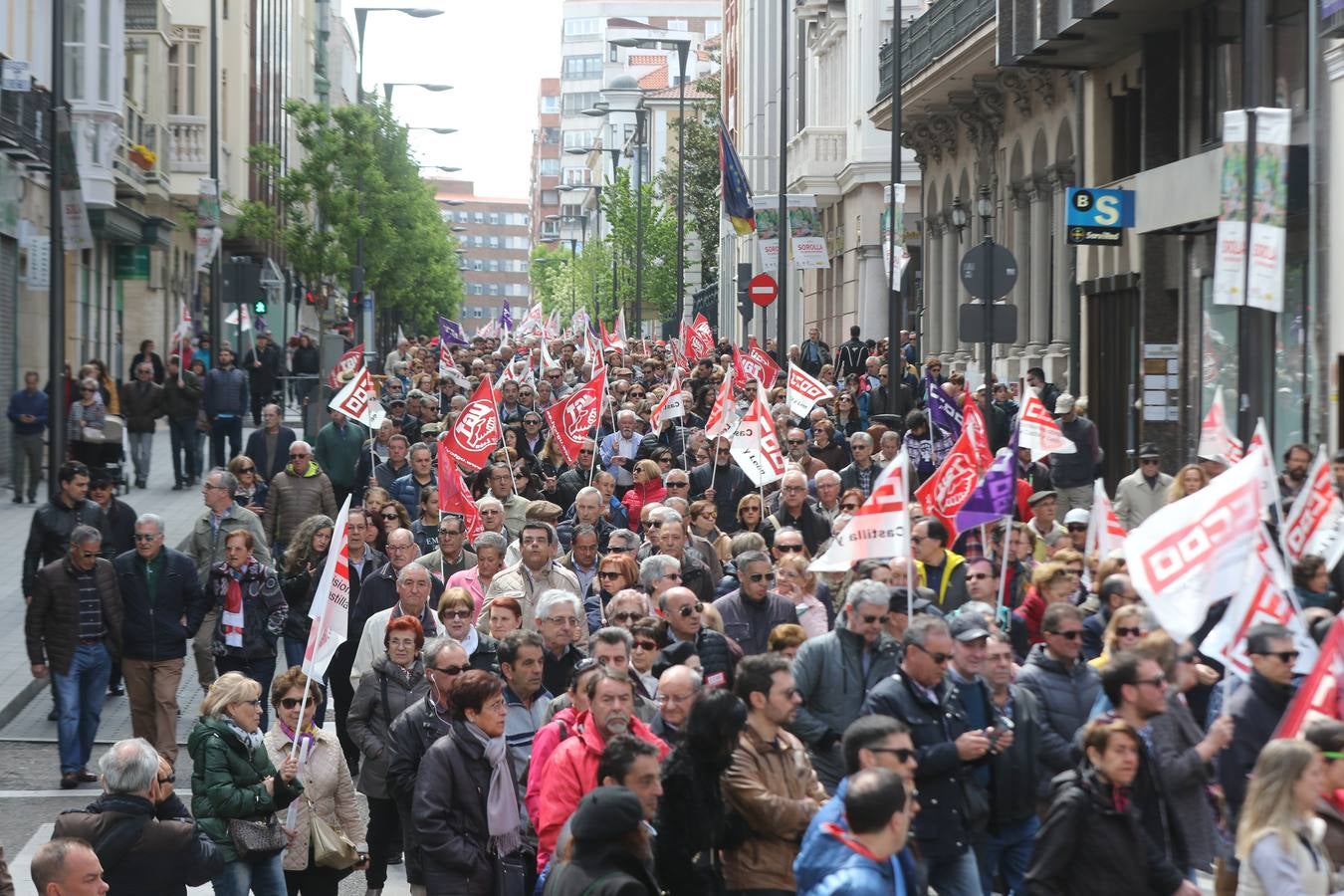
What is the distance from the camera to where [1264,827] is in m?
7.12

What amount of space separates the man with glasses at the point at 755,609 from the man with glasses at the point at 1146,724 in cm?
345

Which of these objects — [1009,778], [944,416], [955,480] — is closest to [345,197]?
[944,416]

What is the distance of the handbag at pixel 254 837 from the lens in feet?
29.5

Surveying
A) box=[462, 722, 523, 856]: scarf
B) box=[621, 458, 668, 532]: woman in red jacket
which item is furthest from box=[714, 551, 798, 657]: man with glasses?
box=[621, 458, 668, 532]: woman in red jacket

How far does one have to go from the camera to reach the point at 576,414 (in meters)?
21.2

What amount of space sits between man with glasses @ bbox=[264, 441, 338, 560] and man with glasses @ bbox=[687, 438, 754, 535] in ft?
10.7

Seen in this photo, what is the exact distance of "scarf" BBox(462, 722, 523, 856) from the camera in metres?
8.41

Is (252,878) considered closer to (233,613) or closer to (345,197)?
(233,613)

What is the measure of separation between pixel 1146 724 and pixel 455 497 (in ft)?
28.0

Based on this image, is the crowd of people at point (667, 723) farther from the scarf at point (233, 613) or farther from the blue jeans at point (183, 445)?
the blue jeans at point (183, 445)

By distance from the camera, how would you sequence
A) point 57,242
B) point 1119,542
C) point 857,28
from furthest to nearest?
point 857,28 < point 57,242 < point 1119,542

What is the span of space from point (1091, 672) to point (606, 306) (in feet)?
316

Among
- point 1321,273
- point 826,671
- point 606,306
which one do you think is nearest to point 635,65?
point 606,306

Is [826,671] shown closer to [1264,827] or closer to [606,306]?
[1264,827]
